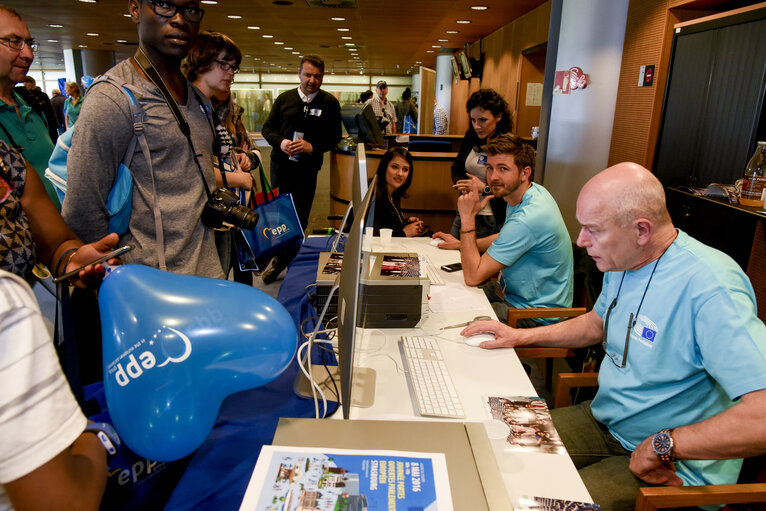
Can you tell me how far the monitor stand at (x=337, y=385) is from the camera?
1219 mm

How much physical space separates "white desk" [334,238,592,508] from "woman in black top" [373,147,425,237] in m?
1.52

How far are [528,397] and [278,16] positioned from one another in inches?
313

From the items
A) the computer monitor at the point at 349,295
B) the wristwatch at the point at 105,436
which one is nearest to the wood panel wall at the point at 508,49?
the computer monitor at the point at 349,295

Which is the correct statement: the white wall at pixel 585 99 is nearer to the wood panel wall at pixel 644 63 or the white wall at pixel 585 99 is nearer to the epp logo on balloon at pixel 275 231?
the wood panel wall at pixel 644 63

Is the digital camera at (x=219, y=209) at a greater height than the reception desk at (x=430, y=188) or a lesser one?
greater

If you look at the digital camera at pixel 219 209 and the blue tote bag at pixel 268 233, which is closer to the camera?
the digital camera at pixel 219 209

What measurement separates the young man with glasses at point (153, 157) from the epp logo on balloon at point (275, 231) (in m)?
0.49

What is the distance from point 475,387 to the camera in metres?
1.30

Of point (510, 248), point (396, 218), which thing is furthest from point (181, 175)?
point (396, 218)

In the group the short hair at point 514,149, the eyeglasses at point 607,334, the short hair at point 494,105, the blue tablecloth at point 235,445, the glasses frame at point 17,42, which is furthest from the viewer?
the short hair at point 494,105

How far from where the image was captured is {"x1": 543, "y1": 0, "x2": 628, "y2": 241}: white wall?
4340 millimetres

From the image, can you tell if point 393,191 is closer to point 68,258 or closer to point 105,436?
point 68,258

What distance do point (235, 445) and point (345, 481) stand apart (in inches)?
17.5

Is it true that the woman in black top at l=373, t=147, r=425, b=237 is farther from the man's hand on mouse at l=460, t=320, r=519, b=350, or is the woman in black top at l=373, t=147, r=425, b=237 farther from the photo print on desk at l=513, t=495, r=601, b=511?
the photo print on desk at l=513, t=495, r=601, b=511
